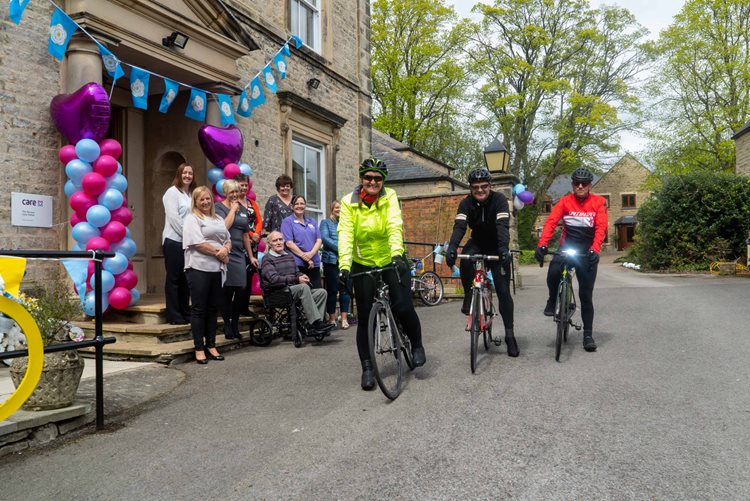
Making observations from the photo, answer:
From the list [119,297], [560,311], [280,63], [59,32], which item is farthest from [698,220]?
[59,32]

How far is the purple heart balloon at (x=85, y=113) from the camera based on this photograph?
21.3 feet

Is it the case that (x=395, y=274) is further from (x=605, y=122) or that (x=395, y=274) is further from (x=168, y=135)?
(x=605, y=122)

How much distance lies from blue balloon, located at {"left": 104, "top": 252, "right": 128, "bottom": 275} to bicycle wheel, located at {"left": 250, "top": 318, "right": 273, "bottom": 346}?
1734mm

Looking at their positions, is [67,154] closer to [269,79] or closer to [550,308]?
[269,79]

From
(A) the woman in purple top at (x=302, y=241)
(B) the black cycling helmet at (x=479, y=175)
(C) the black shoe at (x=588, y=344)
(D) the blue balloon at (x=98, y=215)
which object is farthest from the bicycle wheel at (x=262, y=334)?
(C) the black shoe at (x=588, y=344)

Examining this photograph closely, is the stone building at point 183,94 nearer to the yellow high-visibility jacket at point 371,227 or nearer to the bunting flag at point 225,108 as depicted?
the bunting flag at point 225,108

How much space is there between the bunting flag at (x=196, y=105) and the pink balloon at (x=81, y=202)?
8.85ft

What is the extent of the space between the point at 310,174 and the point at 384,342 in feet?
25.3

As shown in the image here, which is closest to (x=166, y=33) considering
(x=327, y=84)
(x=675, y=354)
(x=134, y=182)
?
(x=134, y=182)

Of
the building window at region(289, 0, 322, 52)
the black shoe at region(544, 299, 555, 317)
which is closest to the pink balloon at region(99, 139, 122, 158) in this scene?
the black shoe at region(544, 299, 555, 317)

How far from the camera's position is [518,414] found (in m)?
4.08

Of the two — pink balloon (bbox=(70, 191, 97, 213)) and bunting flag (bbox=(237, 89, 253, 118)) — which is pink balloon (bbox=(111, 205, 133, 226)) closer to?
pink balloon (bbox=(70, 191, 97, 213))

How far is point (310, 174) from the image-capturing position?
11977mm

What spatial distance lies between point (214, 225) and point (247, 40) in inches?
179
